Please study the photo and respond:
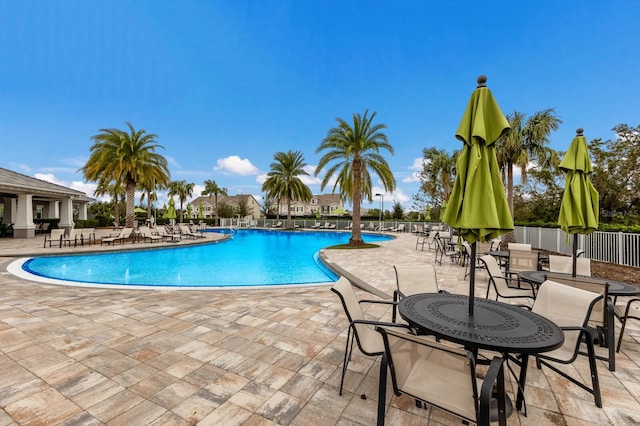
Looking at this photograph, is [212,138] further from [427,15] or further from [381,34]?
[427,15]

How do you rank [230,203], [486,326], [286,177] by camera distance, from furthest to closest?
[230,203] → [286,177] → [486,326]

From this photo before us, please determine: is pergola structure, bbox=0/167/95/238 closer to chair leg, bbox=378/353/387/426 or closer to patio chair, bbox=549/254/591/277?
chair leg, bbox=378/353/387/426

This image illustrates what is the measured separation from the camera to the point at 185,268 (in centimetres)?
1016

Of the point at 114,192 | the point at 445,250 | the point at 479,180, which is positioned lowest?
A: the point at 445,250

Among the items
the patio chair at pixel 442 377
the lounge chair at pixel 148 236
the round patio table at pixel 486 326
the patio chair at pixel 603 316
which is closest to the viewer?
the patio chair at pixel 442 377

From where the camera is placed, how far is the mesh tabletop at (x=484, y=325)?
5.69 feet

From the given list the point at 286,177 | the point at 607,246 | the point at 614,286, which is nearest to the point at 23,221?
the point at 286,177

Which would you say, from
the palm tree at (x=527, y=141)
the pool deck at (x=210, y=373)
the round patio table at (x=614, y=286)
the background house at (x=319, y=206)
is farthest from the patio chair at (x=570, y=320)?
the background house at (x=319, y=206)

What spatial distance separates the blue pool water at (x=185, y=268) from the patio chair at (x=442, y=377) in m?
5.96

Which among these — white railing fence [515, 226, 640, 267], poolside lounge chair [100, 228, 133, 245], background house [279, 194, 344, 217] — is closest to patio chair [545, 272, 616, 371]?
white railing fence [515, 226, 640, 267]

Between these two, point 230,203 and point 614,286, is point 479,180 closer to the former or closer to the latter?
point 614,286

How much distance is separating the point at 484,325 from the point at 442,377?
698mm

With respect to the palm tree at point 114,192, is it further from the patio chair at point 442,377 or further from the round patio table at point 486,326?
the patio chair at point 442,377

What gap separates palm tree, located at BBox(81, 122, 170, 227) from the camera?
1650cm
